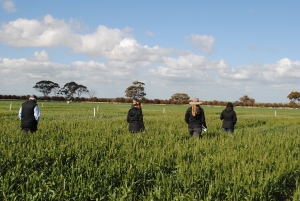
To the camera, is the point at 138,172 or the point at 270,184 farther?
the point at 138,172

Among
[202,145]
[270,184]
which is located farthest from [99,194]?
[202,145]

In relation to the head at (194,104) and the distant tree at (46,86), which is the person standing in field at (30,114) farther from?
the distant tree at (46,86)

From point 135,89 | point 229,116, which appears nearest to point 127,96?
point 135,89

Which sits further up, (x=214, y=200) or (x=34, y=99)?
(x=34, y=99)

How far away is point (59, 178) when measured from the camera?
605 cm

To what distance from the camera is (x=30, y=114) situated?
36.2 ft

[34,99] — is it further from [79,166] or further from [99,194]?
[99,194]

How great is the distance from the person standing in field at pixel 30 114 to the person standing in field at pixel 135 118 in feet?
10.4

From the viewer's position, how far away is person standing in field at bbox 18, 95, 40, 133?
10.9m

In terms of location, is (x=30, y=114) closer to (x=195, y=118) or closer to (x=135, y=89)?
(x=195, y=118)

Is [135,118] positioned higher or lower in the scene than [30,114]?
lower

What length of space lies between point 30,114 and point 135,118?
142 inches

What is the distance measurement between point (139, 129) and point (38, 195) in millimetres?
6414

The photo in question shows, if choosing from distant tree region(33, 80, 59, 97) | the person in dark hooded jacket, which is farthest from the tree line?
the person in dark hooded jacket
